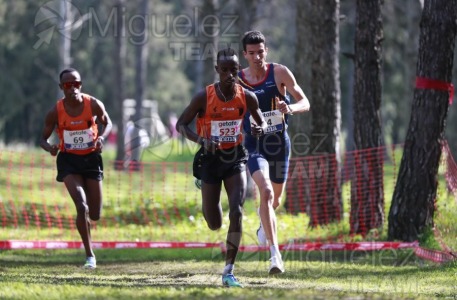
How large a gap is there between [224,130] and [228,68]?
59 centimetres

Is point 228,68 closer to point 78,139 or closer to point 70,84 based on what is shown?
point 70,84

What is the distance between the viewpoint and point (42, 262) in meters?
13.5

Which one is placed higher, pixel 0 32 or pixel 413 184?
pixel 0 32

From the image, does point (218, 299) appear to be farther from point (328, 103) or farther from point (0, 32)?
point (0, 32)

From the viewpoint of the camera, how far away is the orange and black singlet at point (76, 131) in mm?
11828

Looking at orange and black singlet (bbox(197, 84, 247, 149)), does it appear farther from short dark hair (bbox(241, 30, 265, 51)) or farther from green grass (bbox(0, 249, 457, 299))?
green grass (bbox(0, 249, 457, 299))

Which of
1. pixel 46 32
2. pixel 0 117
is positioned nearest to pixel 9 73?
pixel 0 117

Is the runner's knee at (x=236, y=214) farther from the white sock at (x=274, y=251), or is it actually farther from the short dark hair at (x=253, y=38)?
the short dark hair at (x=253, y=38)

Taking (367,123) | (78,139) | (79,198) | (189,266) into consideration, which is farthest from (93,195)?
(367,123)

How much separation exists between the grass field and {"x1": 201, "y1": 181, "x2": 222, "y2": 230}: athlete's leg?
647mm

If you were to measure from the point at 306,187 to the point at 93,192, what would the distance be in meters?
7.19

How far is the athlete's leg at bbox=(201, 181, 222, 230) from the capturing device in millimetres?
10172

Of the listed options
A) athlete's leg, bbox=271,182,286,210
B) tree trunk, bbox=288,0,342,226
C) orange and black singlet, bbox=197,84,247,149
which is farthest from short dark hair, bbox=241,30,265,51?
tree trunk, bbox=288,0,342,226

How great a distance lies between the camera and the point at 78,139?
11.9m
